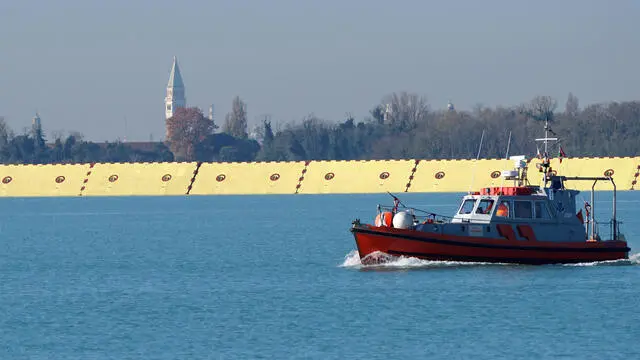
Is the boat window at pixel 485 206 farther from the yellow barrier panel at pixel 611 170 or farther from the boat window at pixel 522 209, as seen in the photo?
the yellow barrier panel at pixel 611 170

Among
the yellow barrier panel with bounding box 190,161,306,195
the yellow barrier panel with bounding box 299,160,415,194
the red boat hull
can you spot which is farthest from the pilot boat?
the yellow barrier panel with bounding box 190,161,306,195

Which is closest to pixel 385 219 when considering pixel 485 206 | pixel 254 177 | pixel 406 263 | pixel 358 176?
pixel 406 263

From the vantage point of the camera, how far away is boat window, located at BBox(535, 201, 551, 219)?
2303 inches

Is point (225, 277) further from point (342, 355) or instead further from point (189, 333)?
point (342, 355)

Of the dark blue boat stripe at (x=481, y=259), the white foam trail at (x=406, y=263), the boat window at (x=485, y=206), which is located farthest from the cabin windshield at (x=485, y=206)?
the white foam trail at (x=406, y=263)

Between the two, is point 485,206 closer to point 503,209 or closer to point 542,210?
point 503,209

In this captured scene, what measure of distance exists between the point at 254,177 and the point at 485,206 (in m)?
139

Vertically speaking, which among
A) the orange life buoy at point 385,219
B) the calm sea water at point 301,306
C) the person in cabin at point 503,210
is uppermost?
the person in cabin at point 503,210

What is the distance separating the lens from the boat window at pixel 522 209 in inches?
2293

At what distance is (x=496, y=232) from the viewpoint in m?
58.1

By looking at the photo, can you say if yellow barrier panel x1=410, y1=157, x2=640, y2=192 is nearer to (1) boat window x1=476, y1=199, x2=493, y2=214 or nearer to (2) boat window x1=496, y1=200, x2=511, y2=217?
(1) boat window x1=476, y1=199, x2=493, y2=214

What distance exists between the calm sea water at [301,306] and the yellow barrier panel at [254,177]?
377 feet

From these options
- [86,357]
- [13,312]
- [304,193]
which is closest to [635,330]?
[86,357]

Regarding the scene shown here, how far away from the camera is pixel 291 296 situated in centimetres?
5312
